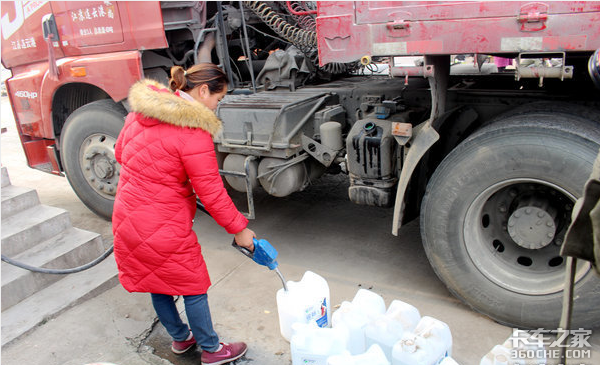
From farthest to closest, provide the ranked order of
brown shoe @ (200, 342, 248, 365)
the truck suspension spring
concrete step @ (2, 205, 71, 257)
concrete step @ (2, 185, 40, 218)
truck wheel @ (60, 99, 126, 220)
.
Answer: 1. truck wheel @ (60, 99, 126, 220)
2. the truck suspension spring
3. concrete step @ (2, 185, 40, 218)
4. concrete step @ (2, 205, 71, 257)
5. brown shoe @ (200, 342, 248, 365)

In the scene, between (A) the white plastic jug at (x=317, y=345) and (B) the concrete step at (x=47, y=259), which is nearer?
(A) the white plastic jug at (x=317, y=345)

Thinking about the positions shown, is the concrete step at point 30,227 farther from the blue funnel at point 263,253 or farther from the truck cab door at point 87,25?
the blue funnel at point 263,253

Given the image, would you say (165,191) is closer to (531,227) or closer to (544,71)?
(544,71)

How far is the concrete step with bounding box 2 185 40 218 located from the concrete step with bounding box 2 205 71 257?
0.03 m

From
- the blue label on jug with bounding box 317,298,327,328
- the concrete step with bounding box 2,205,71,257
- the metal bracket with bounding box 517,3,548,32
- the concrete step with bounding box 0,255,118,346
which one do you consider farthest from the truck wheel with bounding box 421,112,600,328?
the concrete step with bounding box 2,205,71,257

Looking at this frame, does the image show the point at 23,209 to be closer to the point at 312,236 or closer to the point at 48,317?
the point at 48,317

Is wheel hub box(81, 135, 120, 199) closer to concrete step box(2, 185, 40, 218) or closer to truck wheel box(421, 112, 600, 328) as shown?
concrete step box(2, 185, 40, 218)

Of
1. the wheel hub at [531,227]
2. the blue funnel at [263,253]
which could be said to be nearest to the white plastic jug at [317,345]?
the blue funnel at [263,253]

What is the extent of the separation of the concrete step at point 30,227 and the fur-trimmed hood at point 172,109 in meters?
1.93

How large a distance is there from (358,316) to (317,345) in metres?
0.34

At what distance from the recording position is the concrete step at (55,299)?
307cm

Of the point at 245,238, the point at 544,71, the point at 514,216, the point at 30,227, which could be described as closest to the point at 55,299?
the point at 30,227

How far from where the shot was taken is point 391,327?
7.78 feet

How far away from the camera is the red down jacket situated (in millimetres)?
2229
